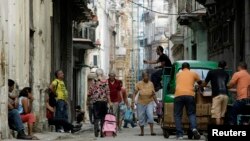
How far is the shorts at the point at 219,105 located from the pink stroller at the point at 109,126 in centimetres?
333

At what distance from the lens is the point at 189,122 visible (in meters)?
19.0

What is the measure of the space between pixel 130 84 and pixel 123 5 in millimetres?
14444

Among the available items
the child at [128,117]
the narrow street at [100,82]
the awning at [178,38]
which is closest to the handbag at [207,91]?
the narrow street at [100,82]

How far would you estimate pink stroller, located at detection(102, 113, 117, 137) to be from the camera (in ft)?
68.0

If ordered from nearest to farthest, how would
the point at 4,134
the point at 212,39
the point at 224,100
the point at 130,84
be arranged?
the point at 4,134, the point at 224,100, the point at 212,39, the point at 130,84

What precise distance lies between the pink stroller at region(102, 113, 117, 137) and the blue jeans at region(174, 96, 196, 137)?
256cm

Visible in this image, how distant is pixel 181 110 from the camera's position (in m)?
18.7

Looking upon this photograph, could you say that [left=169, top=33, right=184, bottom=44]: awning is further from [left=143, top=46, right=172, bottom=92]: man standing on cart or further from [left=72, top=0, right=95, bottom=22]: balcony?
[left=143, top=46, right=172, bottom=92]: man standing on cart

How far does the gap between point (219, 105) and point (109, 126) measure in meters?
3.53

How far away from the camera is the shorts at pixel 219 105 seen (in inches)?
724

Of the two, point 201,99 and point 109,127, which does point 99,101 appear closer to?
point 109,127

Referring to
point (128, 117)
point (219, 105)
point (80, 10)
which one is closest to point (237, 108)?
point (219, 105)

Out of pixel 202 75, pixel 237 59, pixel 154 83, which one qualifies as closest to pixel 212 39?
pixel 237 59

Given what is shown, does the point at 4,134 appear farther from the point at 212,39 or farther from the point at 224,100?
the point at 212,39
